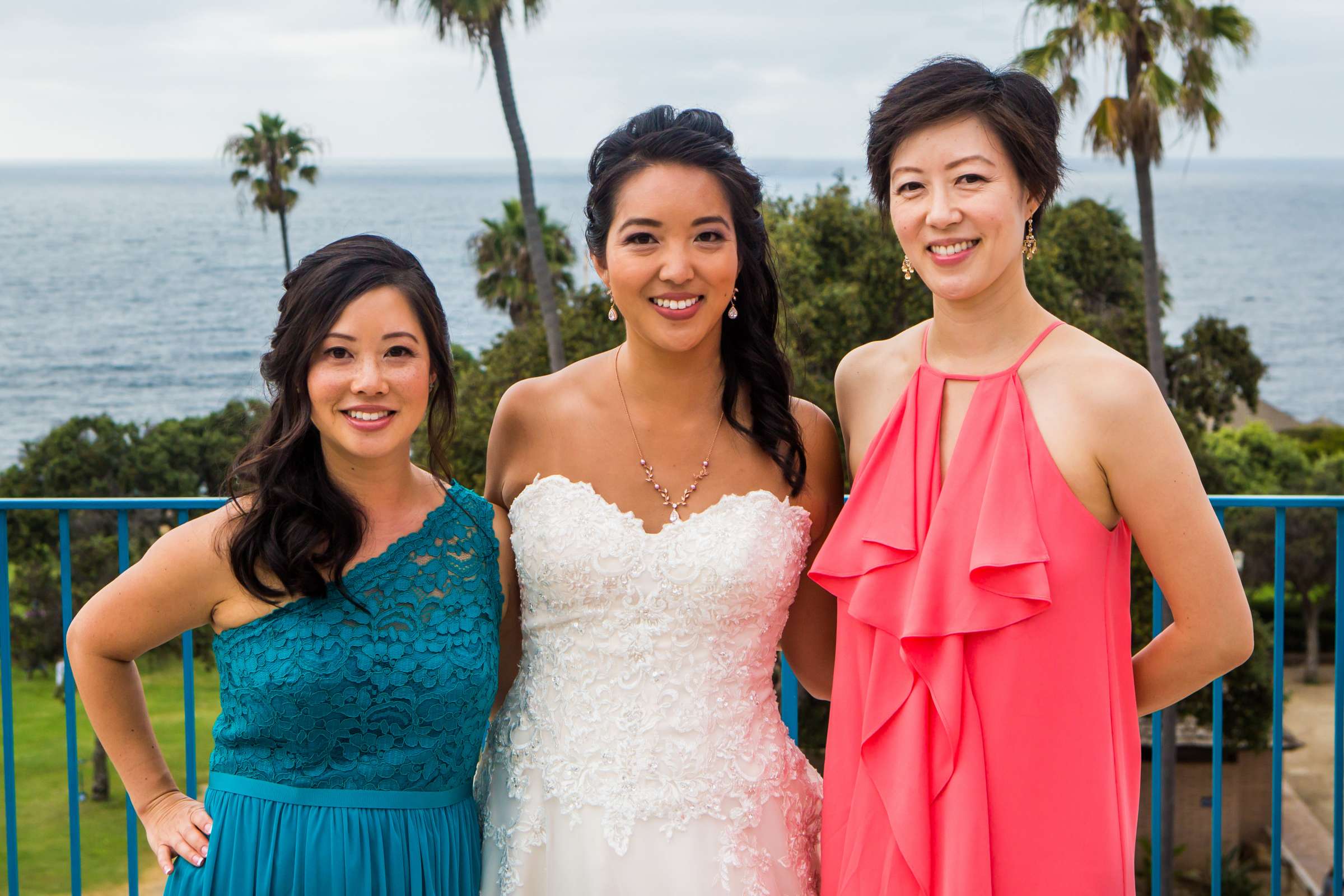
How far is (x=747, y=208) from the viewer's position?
2465 millimetres

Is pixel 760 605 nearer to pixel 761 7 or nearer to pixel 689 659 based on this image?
pixel 689 659

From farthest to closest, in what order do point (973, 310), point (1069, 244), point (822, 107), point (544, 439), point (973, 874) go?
point (822, 107)
point (1069, 244)
point (544, 439)
point (973, 310)
point (973, 874)

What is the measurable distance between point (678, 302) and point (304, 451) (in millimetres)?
764

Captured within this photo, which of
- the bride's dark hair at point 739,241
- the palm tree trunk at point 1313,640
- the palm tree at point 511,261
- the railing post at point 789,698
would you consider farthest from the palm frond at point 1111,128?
the palm tree trunk at point 1313,640

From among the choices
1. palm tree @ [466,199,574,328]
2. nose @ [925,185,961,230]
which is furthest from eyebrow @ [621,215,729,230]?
palm tree @ [466,199,574,328]

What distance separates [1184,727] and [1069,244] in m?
11.3

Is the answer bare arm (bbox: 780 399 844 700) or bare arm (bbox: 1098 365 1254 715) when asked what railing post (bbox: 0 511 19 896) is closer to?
bare arm (bbox: 780 399 844 700)

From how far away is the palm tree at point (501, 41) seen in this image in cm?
1838

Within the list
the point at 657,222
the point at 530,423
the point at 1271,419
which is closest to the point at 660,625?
the point at 530,423

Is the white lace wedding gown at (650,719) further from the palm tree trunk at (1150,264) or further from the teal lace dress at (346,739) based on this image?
the palm tree trunk at (1150,264)

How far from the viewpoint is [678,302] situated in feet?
7.80

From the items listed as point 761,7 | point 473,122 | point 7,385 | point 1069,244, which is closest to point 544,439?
point 1069,244

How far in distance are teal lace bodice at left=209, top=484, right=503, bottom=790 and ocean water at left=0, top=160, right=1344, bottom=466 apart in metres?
45.5

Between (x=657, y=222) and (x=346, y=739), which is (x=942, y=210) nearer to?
(x=657, y=222)
